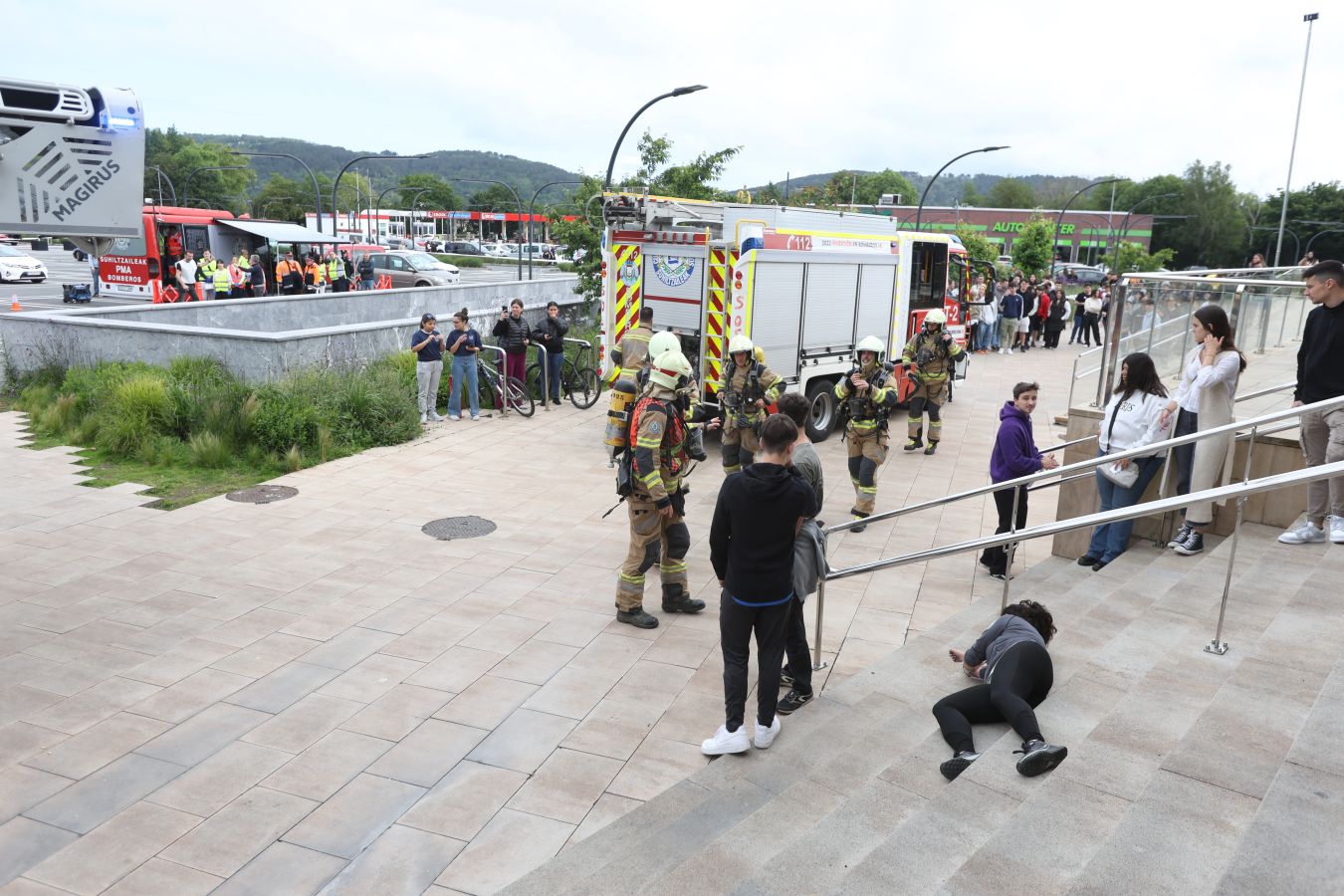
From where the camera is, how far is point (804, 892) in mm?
3350

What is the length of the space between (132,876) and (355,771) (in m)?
1.08

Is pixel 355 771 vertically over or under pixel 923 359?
under

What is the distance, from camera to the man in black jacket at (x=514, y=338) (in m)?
14.2

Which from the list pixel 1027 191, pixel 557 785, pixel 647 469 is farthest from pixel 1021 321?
pixel 1027 191

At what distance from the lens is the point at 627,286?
42.8 ft

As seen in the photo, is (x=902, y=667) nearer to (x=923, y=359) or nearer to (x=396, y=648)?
(x=396, y=648)

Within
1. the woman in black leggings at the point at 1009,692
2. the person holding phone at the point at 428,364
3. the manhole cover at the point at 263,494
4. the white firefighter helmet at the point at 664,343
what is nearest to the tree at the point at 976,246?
the person holding phone at the point at 428,364

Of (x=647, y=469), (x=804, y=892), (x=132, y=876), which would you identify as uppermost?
(x=647, y=469)

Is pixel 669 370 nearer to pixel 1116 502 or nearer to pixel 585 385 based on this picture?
pixel 1116 502

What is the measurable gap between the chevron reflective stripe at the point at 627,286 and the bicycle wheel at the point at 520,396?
1.97m

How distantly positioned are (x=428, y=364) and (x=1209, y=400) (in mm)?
9728

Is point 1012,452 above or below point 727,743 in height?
above

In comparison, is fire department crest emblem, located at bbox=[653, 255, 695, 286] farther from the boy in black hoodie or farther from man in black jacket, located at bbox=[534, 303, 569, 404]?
the boy in black hoodie

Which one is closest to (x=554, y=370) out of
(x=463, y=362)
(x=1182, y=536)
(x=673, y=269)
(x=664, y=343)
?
(x=463, y=362)
